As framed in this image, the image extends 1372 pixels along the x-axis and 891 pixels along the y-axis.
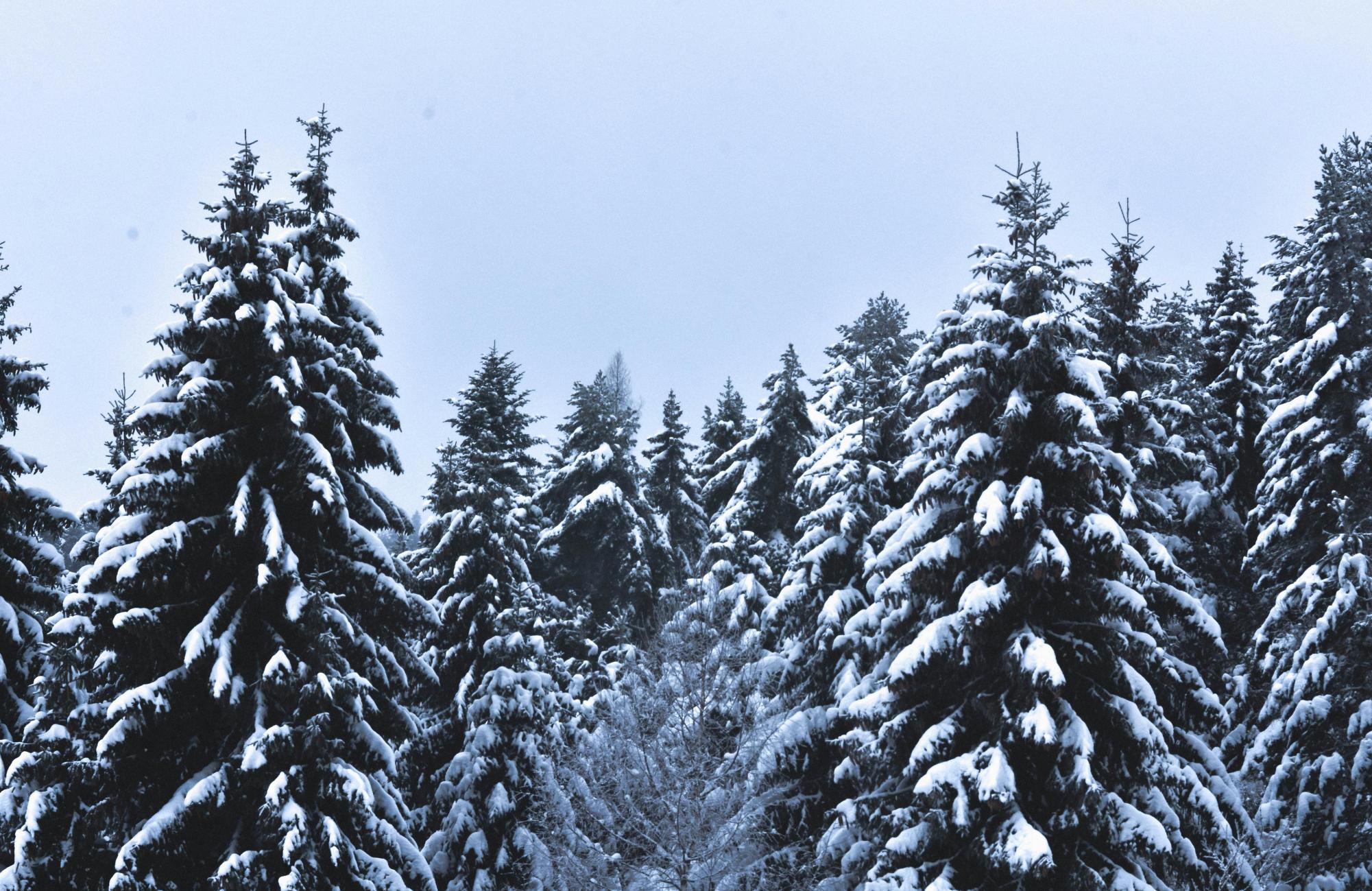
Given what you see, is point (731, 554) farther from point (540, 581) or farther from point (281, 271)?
point (281, 271)

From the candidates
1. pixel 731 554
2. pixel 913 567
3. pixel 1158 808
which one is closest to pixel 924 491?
pixel 913 567

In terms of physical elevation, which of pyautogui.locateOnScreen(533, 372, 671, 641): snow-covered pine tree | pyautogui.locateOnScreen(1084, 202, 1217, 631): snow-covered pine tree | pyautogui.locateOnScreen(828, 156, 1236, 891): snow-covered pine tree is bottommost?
pyautogui.locateOnScreen(828, 156, 1236, 891): snow-covered pine tree

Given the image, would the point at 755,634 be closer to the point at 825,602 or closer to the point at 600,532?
the point at 825,602

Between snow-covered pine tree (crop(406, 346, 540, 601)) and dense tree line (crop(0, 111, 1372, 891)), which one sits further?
snow-covered pine tree (crop(406, 346, 540, 601))

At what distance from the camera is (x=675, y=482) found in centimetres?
4116

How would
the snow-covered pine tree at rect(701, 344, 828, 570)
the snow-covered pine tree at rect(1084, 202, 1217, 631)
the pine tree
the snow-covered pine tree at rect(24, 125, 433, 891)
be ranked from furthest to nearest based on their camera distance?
the snow-covered pine tree at rect(701, 344, 828, 570)
the snow-covered pine tree at rect(1084, 202, 1217, 631)
the pine tree
the snow-covered pine tree at rect(24, 125, 433, 891)

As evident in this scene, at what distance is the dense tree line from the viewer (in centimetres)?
1420

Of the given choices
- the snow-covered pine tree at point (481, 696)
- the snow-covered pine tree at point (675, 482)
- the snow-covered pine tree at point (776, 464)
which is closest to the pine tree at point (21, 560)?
the snow-covered pine tree at point (481, 696)

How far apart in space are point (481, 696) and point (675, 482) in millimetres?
19039

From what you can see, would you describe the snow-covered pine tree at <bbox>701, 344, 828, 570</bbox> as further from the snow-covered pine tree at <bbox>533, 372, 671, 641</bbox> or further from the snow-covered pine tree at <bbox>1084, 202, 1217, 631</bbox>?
the snow-covered pine tree at <bbox>1084, 202, 1217, 631</bbox>

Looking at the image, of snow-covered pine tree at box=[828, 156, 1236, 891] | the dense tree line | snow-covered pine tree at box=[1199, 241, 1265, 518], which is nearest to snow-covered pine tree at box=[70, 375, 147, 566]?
the dense tree line

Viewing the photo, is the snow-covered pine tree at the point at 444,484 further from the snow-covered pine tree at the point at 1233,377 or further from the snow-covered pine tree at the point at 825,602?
the snow-covered pine tree at the point at 1233,377

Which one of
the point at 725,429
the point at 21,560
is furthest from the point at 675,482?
the point at 21,560

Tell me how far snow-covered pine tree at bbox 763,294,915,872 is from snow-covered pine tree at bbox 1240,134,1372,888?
325 inches
